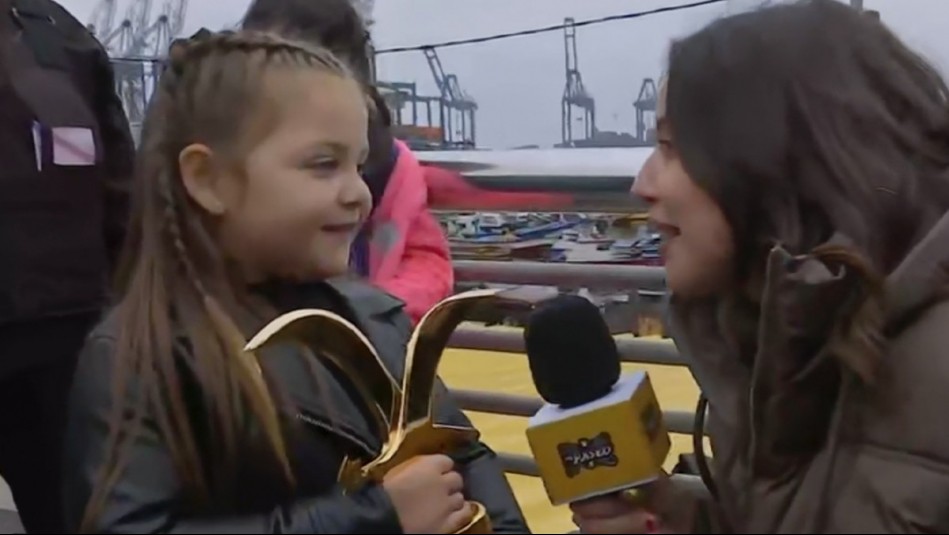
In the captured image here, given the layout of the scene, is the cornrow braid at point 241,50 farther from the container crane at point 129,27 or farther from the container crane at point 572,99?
the container crane at point 129,27

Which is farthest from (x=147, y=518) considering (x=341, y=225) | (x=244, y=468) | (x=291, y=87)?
(x=291, y=87)

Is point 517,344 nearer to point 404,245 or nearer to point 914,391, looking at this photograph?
point 404,245

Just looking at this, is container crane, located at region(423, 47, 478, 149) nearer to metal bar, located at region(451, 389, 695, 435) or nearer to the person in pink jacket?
metal bar, located at region(451, 389, 695, 435)

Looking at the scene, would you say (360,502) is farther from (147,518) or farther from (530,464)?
A: (530,464)

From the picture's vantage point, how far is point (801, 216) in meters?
1.24

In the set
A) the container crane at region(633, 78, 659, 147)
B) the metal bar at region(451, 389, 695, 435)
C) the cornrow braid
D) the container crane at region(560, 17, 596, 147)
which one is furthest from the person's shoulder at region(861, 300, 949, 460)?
the container crane at region(560, 17, 596, 147)

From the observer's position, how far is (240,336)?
129cm

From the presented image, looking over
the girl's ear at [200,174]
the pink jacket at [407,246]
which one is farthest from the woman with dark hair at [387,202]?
the girl's ear at [200,174]

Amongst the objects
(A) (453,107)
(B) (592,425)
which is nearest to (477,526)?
(B) (592,425)

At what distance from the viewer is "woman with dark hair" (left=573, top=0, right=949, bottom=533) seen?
114cm

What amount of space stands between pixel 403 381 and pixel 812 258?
346mm

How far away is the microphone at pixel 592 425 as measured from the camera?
1056 mm

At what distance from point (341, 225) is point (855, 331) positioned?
50 centimetres

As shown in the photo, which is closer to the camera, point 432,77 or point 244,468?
point 244,468
